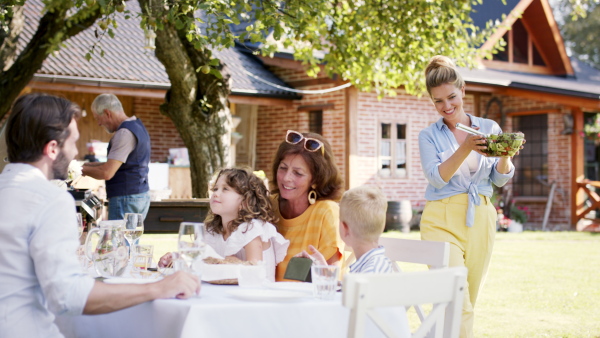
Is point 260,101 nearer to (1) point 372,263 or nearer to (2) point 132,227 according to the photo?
(2) point 132,227

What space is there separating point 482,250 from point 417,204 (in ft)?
42.6

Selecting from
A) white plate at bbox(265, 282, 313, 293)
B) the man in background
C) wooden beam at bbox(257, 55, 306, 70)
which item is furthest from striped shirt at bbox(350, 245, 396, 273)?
wooden beam at bbox(257, 55, 306, 70)

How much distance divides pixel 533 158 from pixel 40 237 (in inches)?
681

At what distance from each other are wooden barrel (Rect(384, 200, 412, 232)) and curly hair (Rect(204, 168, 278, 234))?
11.5 meters

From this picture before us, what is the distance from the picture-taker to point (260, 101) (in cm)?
1614

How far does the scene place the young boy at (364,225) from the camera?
9.94 feet

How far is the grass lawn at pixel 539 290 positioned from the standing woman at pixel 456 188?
2302mm

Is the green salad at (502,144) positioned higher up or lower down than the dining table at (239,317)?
higher up

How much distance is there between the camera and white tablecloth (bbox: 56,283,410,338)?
2.37m

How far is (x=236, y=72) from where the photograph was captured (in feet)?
53.5

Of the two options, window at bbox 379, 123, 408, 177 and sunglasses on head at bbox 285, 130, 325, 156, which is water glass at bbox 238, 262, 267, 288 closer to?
sunglasses on head at bbox 285, 130, 325, 156

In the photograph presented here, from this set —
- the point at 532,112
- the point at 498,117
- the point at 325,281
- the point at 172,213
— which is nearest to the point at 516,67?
the point at 498,117

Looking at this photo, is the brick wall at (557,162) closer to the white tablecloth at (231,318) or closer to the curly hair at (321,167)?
the curly hair at (321,167)

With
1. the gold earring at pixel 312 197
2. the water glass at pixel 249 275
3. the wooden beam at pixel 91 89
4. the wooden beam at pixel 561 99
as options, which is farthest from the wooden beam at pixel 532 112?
the water glass at pixel 249 275
